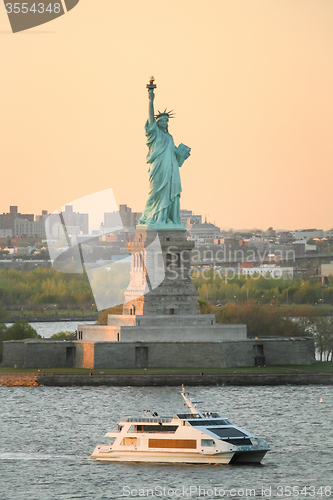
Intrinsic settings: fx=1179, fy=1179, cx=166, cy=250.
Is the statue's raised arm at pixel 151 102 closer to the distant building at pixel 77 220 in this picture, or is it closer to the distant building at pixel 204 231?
the distant building at pixel 77 220

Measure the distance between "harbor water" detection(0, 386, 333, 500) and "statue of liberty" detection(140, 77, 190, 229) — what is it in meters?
9.11

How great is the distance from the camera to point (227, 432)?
3484 cm

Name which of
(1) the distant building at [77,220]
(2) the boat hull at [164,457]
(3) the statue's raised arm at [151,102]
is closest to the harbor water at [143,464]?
(2) the boat hull at [164,457]

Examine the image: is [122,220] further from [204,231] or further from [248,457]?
[248,457]

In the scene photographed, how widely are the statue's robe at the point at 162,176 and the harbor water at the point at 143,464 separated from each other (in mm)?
9254

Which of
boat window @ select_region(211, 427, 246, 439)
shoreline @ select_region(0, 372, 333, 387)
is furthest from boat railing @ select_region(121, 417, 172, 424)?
shoreline @ select_region(0, 372, 333, 387)

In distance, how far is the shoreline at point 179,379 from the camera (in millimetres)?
48938

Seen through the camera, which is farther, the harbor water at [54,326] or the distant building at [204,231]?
the distant building at [204,231]

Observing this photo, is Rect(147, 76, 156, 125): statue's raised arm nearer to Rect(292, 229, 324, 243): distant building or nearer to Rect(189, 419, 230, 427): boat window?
Rect(189, 419, 230, 427): boat window

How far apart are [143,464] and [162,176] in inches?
834

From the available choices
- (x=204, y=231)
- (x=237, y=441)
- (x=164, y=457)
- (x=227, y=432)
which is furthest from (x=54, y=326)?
(x=204, y=231)

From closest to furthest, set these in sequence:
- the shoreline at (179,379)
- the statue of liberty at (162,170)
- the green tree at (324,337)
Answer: the shoreline at (179,379), the statue of liberty at (162,170), the green tree at (324,337)

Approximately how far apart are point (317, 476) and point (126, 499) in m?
5.70

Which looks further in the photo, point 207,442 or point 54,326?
point 54,326
